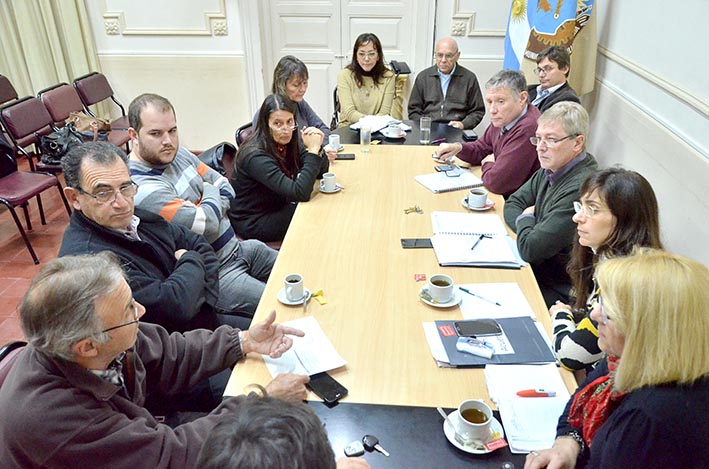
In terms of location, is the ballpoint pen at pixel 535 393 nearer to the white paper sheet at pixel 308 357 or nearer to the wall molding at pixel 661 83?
the white paper sheet at pixel 308 357

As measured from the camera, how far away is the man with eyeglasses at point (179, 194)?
80.0 inches

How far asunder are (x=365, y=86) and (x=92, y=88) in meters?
2.42

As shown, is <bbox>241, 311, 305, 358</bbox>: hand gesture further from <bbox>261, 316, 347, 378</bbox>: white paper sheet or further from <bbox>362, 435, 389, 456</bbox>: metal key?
<bbox>362, 435, 389, 456</bbox>: metal key

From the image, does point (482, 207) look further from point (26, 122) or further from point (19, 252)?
point (26, 122)

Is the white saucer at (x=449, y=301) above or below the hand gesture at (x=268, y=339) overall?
below

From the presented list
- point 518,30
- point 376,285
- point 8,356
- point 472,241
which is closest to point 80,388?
point 8,356

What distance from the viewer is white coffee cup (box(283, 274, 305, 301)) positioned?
1.65 meters

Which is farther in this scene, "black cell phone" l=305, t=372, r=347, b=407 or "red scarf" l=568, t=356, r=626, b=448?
"black cell phone" l=305, t=372, r=347, b=407

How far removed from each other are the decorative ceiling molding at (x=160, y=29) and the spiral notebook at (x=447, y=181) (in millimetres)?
2928

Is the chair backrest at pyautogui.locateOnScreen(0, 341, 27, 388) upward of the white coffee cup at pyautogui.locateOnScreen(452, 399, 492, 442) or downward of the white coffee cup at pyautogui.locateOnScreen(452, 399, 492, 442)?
upward

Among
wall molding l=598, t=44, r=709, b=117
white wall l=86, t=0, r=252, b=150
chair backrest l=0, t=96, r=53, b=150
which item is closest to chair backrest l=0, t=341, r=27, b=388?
wall molding l=598, t=44, r=709, b=117

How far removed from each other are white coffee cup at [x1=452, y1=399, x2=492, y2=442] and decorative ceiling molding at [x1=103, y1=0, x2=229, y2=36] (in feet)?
14.3

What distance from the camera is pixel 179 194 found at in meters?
2.18

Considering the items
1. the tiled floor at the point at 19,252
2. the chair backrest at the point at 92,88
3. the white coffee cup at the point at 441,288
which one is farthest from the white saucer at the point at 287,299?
the chair backrest at the point at 92,88
